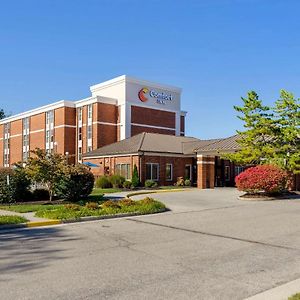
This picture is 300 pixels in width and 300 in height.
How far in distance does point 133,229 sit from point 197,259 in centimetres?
442

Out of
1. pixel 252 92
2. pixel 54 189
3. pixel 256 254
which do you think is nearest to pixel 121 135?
pixel 252 92

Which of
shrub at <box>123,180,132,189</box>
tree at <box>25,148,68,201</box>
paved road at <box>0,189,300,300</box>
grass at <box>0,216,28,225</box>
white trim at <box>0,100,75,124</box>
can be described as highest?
white trim at <box>0,100,75,124</box>

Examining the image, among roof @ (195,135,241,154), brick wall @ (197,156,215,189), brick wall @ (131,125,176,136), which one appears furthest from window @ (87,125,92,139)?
brick wall @ (197,156,215,189)

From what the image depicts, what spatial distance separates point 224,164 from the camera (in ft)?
136

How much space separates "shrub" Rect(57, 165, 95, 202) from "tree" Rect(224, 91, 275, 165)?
1310 cm

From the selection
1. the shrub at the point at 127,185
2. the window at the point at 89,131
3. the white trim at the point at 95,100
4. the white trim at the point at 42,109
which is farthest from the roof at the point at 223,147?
the white trim at the point at 42,109

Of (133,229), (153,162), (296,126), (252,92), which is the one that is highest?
(252,92)

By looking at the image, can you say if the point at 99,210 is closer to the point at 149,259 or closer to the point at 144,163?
the point at 149,259

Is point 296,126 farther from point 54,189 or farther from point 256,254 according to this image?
point 256,254

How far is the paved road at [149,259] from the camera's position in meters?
6.05

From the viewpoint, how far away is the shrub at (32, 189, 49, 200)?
21.8 metres

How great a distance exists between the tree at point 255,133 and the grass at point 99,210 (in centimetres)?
1370

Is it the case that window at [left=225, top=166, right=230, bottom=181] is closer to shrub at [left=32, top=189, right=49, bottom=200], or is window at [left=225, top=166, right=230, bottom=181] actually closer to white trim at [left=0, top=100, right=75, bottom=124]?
shrub at [left=32, top=189, right=49, bottom=200]

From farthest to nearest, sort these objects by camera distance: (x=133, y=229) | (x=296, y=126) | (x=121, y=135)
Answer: (x=121, y=135) → (x=296, y=126) → (x=133, y=229)
